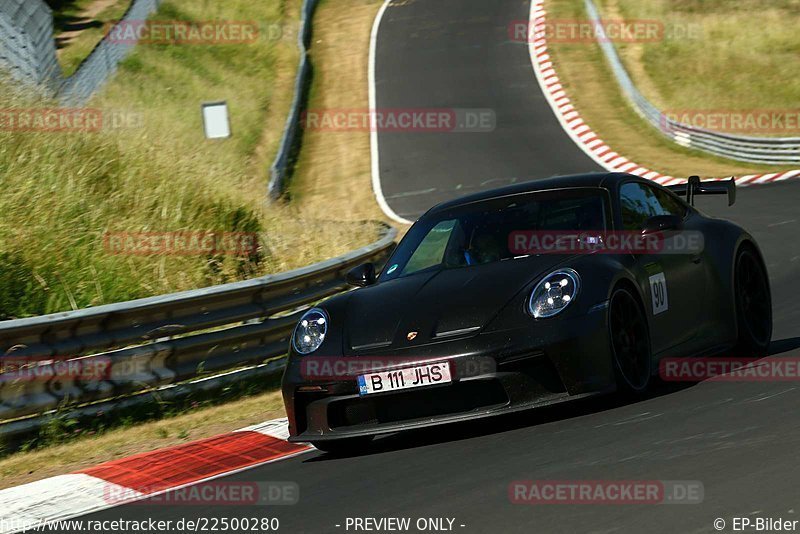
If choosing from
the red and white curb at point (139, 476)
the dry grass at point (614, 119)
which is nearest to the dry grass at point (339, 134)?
the dry grass at point (614, 119)

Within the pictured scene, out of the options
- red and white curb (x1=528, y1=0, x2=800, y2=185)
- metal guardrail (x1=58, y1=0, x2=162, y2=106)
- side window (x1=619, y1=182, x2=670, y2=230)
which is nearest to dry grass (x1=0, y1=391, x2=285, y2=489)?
side window (x1=619, y1=182, x2=670, y2=230)

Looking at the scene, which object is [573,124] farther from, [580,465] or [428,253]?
[580,465]

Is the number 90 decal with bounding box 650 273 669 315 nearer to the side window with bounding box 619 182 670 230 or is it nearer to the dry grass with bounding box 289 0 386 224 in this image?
the side window with bounding box 619 182 670 230

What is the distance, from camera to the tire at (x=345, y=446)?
6777mm

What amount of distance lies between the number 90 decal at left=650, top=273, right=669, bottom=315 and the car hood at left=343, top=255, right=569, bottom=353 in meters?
0.62

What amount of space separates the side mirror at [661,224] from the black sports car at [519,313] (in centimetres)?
1

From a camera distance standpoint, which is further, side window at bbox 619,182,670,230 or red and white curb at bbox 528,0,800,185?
red and white curb at bbox 528,0,800,185

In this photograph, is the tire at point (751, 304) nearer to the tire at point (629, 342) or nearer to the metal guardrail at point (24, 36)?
the tire at point (629, 342)

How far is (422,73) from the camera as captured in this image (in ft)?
117

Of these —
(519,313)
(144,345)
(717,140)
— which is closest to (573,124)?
(717,140)

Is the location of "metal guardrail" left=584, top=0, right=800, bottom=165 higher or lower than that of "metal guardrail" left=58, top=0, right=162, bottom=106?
lower

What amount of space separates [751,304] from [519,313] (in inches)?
97.7

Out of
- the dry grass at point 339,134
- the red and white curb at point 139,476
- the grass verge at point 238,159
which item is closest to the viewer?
the red and white curb at point 139,476

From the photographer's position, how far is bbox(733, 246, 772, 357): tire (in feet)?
26.3
